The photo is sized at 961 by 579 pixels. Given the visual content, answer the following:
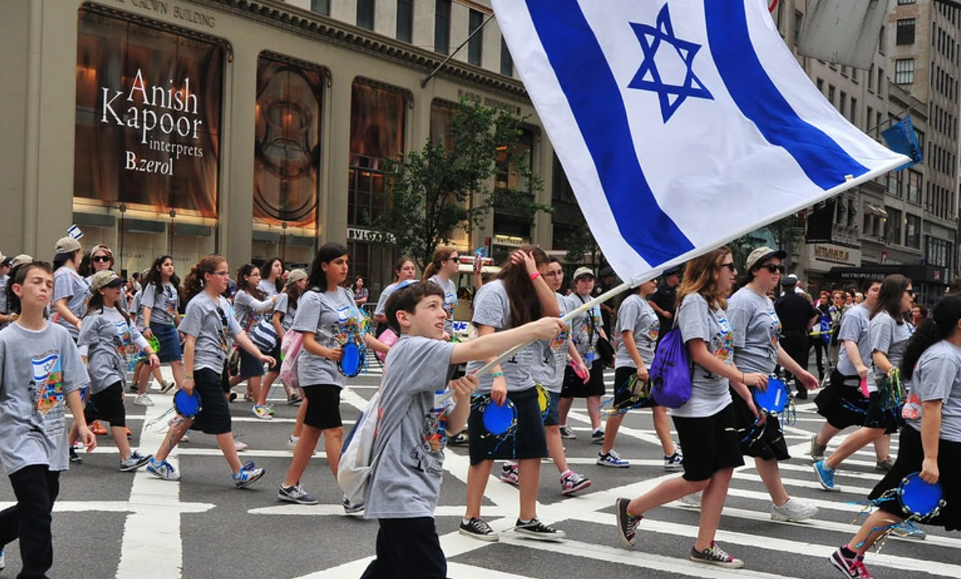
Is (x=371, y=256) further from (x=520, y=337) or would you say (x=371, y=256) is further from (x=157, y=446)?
(x=520, y=337)

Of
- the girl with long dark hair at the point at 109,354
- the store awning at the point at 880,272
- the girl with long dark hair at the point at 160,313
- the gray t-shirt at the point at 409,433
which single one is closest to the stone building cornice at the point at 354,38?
the girl with long dark hair at the point at 160,313

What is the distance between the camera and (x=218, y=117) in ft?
102

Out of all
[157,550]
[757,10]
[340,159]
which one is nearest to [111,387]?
[157,550]

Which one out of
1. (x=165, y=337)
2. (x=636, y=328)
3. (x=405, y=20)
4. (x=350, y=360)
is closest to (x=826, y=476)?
(x=636, y=328)

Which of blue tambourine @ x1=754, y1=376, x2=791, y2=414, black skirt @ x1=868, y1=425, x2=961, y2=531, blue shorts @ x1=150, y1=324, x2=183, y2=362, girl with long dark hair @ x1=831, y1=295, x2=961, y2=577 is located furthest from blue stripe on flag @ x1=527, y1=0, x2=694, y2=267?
blue shorts @ x1=150, y1=324, x2=183, y2=362

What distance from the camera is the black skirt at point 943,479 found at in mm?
5770

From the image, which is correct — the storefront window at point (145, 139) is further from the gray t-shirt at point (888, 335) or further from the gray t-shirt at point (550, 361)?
the gray t-shirt at point (888, 335)

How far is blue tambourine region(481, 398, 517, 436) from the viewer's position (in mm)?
6707

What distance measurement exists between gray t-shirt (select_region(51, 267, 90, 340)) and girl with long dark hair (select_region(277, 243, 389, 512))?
13.6 ft

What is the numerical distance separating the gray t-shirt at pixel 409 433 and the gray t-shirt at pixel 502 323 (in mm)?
2371

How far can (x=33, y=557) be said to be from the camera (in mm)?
5105

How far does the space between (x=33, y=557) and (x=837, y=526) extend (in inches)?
212

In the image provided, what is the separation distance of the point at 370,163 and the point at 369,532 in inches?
1178

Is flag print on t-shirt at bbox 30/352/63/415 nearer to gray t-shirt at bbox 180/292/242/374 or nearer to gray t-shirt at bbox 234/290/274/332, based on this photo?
gray t-shirt at bbox 180/292/242/374
